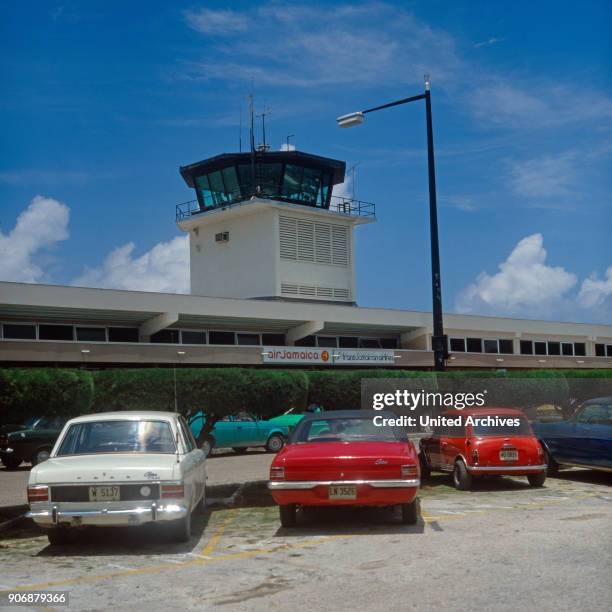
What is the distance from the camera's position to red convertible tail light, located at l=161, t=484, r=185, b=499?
941cm

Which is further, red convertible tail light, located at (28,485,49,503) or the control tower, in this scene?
the control tower

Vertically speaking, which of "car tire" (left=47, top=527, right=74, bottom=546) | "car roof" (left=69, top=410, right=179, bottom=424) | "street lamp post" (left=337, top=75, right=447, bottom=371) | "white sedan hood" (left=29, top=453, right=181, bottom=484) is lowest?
"car tire" (left=47, top=527, right=74, bottom=546)

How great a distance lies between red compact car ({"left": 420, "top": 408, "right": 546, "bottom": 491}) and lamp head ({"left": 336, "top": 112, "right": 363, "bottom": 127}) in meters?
6.61

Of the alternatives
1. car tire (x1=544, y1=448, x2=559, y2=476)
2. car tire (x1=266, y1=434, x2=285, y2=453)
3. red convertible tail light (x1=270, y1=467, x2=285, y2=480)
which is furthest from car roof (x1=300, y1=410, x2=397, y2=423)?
car tire (x1=266, y1=434, x2=285, y2=453)

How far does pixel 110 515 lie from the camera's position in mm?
9227

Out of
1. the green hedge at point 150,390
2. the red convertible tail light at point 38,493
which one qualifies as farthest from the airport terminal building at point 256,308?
the red convertible tail light at point 38,493

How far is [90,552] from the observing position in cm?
952

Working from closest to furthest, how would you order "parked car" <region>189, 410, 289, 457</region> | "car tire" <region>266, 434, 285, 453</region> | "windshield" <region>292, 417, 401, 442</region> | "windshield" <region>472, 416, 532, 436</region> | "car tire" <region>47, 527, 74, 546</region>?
1. "car tire" <region>47, 527, 74, 546</region>
2. "windshield" <region>292, 417, 401, 442</region>
3. "windshield" <region>472, 416, 532, 436</region>
4. "parked car" <region>189, 410, 289, 457</region>
5. "car tire" <region>266, 434, 285, 453</region>

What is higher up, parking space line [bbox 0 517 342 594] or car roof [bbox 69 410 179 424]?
car roof [bbox 69 410 179 424]

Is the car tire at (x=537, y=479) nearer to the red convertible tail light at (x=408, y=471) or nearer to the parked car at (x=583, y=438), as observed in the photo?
the parked car at (x=583, y=438)

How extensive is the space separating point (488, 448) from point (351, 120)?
7.70m

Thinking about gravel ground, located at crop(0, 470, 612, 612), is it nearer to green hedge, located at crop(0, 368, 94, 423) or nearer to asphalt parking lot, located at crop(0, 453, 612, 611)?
asphalt parking lot, located at crop(0, 453, 612, 611)

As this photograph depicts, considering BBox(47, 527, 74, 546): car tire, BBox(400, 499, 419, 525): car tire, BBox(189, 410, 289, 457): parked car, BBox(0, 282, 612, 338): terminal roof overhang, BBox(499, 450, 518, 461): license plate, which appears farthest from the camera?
BBox(0, 282, 612, 338): terminal roof overhang

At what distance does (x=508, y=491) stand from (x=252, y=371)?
20.4 ft
